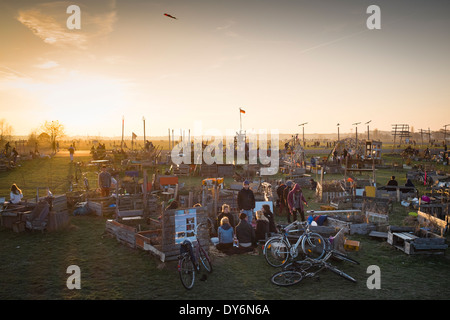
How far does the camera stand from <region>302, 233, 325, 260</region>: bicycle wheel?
895 cm

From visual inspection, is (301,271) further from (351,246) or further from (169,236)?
(169,236)

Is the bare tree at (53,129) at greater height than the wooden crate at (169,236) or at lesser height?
greater

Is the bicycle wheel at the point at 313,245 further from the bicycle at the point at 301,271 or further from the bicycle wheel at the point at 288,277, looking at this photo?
the bicycle wheel at the point at 288,277

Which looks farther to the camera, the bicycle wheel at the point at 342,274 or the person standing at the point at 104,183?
the person standing at the point at 104,183

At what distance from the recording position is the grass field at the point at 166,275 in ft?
23.1

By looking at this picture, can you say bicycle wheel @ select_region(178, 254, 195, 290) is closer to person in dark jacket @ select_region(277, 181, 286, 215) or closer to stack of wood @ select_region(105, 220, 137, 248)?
stack of wood @ select_region(105, 220, 137, 248)

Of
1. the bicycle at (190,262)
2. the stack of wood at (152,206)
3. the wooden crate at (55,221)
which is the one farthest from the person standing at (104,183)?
the bicycle at (190,262)

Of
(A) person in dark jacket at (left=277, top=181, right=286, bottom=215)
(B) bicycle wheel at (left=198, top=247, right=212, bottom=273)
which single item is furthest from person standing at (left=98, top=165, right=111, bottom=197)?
(B) bicycle wheel at (left=198, top=247, right=212, bottom=273)

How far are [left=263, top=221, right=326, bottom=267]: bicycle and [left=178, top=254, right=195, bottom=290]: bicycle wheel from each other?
2320 mm

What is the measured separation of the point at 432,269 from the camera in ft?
27.6

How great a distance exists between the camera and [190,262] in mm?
7633

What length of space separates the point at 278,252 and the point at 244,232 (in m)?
1.36
